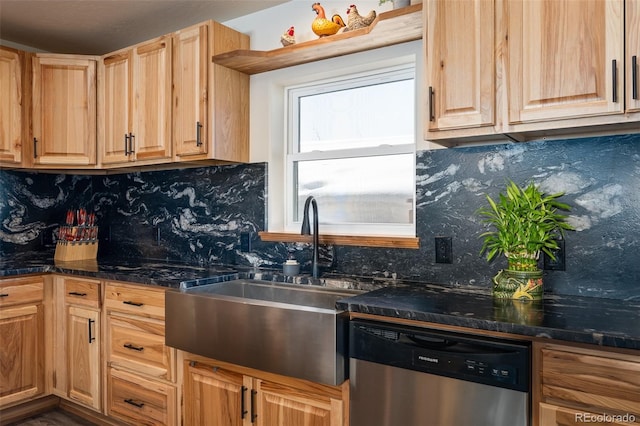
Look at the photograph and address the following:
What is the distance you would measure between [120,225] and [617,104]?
10.8 feet

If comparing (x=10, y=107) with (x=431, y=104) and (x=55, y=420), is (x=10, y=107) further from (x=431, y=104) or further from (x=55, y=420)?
(x=431, y=104)

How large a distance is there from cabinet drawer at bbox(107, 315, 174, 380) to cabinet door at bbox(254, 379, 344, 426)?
61 cm

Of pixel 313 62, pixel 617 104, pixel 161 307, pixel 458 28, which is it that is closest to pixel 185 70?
pixel 313 62

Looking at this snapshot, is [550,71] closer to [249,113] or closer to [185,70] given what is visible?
[249,113]

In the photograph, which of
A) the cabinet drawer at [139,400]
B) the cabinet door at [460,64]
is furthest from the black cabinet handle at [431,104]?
the cabinet drawer at [139,400]

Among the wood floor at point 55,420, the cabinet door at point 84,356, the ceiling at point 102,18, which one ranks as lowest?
the wood floor at point 55,420

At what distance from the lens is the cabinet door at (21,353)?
2748 mm

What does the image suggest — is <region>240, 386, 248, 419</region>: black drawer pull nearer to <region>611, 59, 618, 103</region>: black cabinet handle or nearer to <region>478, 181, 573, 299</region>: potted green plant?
<region>478, 181, 573, 299</region>: potted green plant

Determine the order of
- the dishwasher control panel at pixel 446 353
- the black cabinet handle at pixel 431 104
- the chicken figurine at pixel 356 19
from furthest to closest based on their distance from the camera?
the chicken figurine at pixel 356 19 → the black cabinet handle at pixel 431 104 → the dishwasher control panel at pixel 446 353

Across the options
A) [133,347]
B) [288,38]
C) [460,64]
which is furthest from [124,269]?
[460,64]

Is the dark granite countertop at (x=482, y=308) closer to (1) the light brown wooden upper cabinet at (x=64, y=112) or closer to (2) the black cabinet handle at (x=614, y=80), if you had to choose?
(2) the black cabinet handle at (x=614, y=80)

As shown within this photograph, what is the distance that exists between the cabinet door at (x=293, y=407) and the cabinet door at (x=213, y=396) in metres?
0.09

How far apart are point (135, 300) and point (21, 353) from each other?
0.93m

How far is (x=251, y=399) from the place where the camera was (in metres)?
2.04
